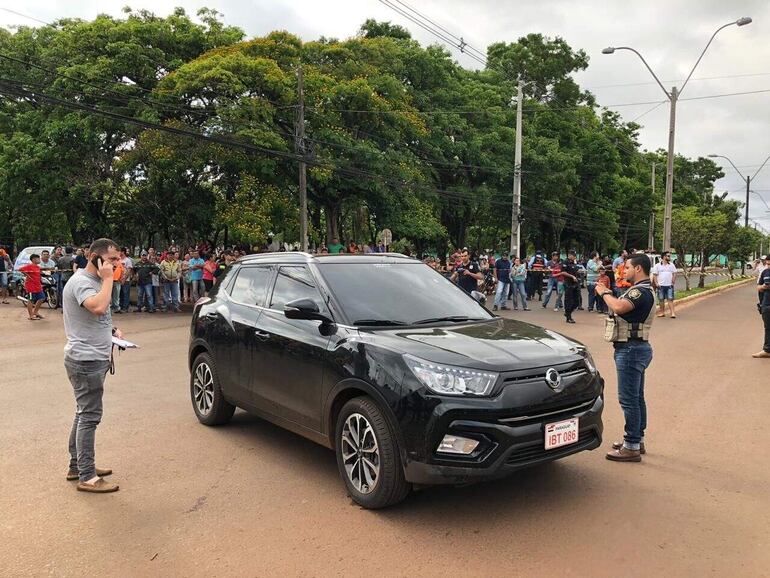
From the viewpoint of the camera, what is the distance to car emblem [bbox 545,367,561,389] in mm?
3975

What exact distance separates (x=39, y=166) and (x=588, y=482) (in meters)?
26.4

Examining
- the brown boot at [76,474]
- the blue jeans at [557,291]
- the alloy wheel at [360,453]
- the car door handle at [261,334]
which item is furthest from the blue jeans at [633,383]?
the blue jeans at [557,291]

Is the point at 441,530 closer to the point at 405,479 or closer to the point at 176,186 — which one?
the point at 405,479

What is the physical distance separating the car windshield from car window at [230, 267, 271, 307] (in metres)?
0.77

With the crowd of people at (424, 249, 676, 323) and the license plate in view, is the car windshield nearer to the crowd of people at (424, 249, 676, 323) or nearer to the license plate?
the license plate

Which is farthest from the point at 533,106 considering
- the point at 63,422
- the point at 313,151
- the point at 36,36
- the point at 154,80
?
the point at 63,422

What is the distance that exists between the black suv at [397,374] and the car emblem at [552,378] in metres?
0.01

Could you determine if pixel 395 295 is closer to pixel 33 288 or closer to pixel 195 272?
pixel 33 288

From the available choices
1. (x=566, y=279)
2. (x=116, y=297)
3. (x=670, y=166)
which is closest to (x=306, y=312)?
(x=566, y=279)

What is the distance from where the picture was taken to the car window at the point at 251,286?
5641 mm

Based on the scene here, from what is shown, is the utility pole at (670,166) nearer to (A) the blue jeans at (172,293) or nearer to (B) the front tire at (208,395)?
(A) the blue jeans at (172,293)

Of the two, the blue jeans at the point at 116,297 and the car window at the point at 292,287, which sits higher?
the car window at the point at 292,287

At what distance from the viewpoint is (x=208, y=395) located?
6.07 m

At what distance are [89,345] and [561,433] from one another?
3.35m
